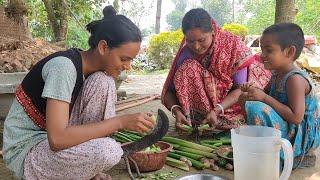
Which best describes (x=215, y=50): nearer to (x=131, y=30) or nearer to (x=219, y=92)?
(x=219, y=92)

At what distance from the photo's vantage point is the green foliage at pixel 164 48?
12.8 metres

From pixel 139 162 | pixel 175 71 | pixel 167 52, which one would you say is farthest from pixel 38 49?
pixel 167 52

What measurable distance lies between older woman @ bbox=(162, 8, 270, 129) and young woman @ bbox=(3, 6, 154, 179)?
121 centimetres

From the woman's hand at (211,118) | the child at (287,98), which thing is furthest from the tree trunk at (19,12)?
the child at (287,98)

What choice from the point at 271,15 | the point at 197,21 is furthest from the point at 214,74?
the point at 271,15

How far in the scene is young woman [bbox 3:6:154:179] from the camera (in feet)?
6.12

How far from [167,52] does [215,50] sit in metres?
9.95

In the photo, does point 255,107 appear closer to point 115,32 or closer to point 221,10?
point 115,32

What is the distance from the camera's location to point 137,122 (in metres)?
1.89

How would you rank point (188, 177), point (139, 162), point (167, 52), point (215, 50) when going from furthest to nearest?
point (167, 52) < point (215, 50) < point (139, 162) < point (188, 177)

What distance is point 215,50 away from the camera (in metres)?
3.26

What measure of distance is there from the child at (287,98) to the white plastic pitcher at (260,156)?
0.35m

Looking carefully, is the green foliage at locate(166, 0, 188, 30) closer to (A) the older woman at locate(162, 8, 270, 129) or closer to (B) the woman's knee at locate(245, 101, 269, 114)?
(A) the older woman at locate(162, 8, 270, 129)

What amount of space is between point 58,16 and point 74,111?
8.07m
